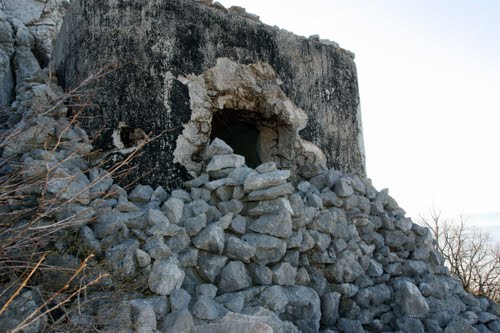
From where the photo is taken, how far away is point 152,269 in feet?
9.57

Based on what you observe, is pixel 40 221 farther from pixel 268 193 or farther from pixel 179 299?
pixel 268 193

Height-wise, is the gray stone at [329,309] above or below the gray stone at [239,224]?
below

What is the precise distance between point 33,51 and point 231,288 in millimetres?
4133

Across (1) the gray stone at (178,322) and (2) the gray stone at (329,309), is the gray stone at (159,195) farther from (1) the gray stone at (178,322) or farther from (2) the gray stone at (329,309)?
(2) the gray stone at (329,309)

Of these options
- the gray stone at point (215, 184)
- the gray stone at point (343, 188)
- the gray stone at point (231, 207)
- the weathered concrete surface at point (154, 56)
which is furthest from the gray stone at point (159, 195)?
the gray stone at point (343, 188)

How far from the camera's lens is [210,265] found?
319 cm

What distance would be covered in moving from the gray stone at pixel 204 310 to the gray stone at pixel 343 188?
1.70m

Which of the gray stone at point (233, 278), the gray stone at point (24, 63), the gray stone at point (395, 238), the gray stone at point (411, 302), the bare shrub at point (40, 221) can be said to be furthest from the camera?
the gray stone at point (24, 63)

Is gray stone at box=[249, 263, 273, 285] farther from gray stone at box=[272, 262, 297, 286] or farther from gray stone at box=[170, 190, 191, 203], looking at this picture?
gray stone at box=[170, 190, 191, 203]

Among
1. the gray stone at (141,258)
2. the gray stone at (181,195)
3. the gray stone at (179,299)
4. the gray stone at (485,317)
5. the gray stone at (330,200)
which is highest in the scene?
the gray stone at (330,200)

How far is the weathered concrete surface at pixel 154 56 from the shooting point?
12.7 feet

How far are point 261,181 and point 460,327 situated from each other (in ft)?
6.24

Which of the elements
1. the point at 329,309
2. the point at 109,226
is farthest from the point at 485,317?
the point at 109,226

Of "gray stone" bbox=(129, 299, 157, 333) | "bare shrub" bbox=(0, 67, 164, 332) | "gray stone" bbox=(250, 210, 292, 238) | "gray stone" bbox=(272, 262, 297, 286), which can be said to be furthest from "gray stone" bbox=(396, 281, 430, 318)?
"bare shrub" bbox=(0, 67, 164, 332)
